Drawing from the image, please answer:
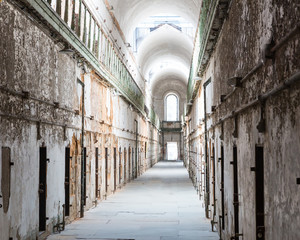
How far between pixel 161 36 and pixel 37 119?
71.4 ft

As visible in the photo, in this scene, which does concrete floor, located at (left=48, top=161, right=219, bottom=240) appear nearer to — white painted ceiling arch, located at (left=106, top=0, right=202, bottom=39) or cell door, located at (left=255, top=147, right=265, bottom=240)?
cell door, located at (left=255, top=147, right=265, bottom=240)

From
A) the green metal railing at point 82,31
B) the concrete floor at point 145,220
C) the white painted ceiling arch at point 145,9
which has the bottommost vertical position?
the concrete floor at point 145,220

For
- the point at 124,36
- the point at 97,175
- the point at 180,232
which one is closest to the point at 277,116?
the point at 180,232

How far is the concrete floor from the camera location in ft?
27.8

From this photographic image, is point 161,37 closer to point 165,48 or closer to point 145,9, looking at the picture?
point 165,48

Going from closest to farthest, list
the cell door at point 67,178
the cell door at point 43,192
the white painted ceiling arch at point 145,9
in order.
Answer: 1. the cell door at point 43,192
2. the cell door at point 67,178
3. the white painted ceiling arch at point 145,9

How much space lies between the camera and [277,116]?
361 centimetres

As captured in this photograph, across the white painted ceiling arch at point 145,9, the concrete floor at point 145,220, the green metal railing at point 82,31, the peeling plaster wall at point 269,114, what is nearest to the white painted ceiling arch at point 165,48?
the white painted ceiling arch at point 145,9

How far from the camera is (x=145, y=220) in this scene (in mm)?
10281

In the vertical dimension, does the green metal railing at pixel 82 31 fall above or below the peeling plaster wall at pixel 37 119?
above

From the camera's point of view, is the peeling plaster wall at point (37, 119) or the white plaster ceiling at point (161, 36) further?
the white plaster ceiling at point (161, 36)

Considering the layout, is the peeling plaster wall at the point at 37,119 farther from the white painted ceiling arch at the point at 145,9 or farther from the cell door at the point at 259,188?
the white painted ceiling arch at the point at 145,9

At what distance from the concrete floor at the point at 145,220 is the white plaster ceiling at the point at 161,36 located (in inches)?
309

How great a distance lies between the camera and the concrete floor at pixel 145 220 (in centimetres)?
846
